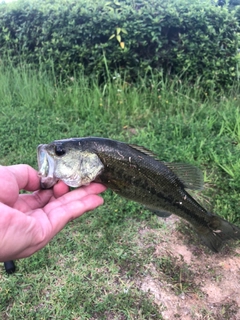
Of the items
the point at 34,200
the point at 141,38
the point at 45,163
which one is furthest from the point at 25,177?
the point at 141,38

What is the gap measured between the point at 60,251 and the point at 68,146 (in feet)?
4.85

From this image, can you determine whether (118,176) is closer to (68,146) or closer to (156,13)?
(68,146)

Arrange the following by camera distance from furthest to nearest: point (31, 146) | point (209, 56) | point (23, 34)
→ point (23, 34) < point (209, 56) < point (31, 146)

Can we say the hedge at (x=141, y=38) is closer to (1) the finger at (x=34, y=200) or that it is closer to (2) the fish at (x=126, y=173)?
(2) the fish at (x=126, y=173)

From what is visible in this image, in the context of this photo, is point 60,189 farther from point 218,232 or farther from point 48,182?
point 218,232

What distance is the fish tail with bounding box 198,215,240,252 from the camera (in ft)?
8.57

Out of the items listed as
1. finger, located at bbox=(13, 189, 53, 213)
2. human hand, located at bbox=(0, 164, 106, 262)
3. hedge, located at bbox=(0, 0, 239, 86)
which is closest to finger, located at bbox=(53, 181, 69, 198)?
human hand, located at bbox=(0, 164, 106, 262)

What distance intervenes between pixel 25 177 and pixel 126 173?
681 mm

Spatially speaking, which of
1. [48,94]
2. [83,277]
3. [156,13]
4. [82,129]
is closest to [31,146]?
[82,129]

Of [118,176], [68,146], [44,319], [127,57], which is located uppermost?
[68,146]

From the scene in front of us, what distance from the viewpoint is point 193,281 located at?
9.84ft

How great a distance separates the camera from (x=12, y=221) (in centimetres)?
178

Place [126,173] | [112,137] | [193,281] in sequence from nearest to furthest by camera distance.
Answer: [126,173]
[193,281]
[112,137]

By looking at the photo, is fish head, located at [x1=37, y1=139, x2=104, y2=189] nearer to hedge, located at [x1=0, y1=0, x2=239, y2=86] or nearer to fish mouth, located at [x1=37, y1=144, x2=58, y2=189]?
fish mouth, located at [x1=37, y1=144, x2=58, y2=189]
